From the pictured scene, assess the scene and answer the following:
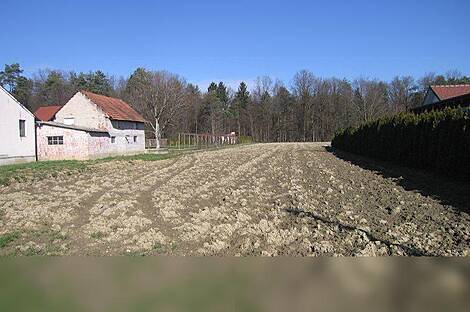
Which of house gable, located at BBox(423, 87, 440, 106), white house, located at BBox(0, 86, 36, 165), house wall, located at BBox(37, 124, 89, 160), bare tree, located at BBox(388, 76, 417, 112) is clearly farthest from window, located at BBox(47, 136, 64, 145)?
bare tree, located at BBox(388, 76, 417, 112)

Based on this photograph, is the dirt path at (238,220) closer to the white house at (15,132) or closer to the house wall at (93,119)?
the white house at (15,132)

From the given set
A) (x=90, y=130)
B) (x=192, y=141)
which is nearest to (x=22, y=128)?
(x=90, y=130)

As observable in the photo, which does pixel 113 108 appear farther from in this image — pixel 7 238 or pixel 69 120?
pixel 7 238

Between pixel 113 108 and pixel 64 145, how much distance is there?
10.5 metres

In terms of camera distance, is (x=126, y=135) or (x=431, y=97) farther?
(x=431, y=97)

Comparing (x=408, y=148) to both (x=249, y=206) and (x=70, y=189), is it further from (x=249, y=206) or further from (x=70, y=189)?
(x=70, y=189)

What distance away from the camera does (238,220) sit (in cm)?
905

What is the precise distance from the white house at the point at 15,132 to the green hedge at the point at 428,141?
82.0 feet

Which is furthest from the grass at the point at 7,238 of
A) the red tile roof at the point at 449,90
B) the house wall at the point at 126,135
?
the red tile roof at the point at 449,90

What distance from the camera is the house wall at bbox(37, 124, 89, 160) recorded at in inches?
1346

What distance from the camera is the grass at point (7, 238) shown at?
7477 millimetres

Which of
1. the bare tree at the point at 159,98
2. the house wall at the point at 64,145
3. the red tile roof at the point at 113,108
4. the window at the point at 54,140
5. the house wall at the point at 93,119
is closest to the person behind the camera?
the house wall at the point at 64,145

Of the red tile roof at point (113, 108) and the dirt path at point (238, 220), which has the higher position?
the red tile roof at point (113, 108)

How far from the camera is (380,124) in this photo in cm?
2788
